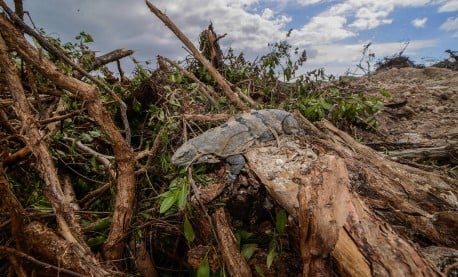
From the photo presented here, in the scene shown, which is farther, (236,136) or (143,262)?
(236,136)

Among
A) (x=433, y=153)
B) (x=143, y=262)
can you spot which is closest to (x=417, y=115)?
(x=433, y=153)

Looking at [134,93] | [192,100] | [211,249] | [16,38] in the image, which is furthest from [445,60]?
[16,38]

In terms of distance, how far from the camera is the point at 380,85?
7.38 m

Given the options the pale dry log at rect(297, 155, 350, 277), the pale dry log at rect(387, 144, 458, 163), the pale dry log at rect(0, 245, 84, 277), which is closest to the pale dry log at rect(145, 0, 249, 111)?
the pale dry log at rect(387, 144, 458, 163)

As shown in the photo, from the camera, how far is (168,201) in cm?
213

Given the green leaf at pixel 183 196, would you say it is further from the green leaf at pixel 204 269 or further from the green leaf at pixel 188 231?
the green leaf at pixel 204 269

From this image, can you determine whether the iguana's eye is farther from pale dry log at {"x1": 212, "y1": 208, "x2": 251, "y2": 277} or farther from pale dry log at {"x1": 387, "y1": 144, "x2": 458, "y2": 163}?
pale dry log at {"x1": 387, "y1": 144, "x2": 458, "y2": 163}

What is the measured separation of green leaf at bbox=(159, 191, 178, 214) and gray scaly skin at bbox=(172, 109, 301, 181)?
0.46m

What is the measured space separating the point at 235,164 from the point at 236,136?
0.60 meters

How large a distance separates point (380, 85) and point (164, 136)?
251 inches

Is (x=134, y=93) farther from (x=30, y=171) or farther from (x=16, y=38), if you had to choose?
(x=16, y=38)

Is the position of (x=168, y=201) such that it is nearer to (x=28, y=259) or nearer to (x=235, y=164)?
(x=235, y=164)

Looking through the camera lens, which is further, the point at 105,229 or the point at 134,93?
the point at 134,93

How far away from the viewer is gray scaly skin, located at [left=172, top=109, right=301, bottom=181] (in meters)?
2.70
